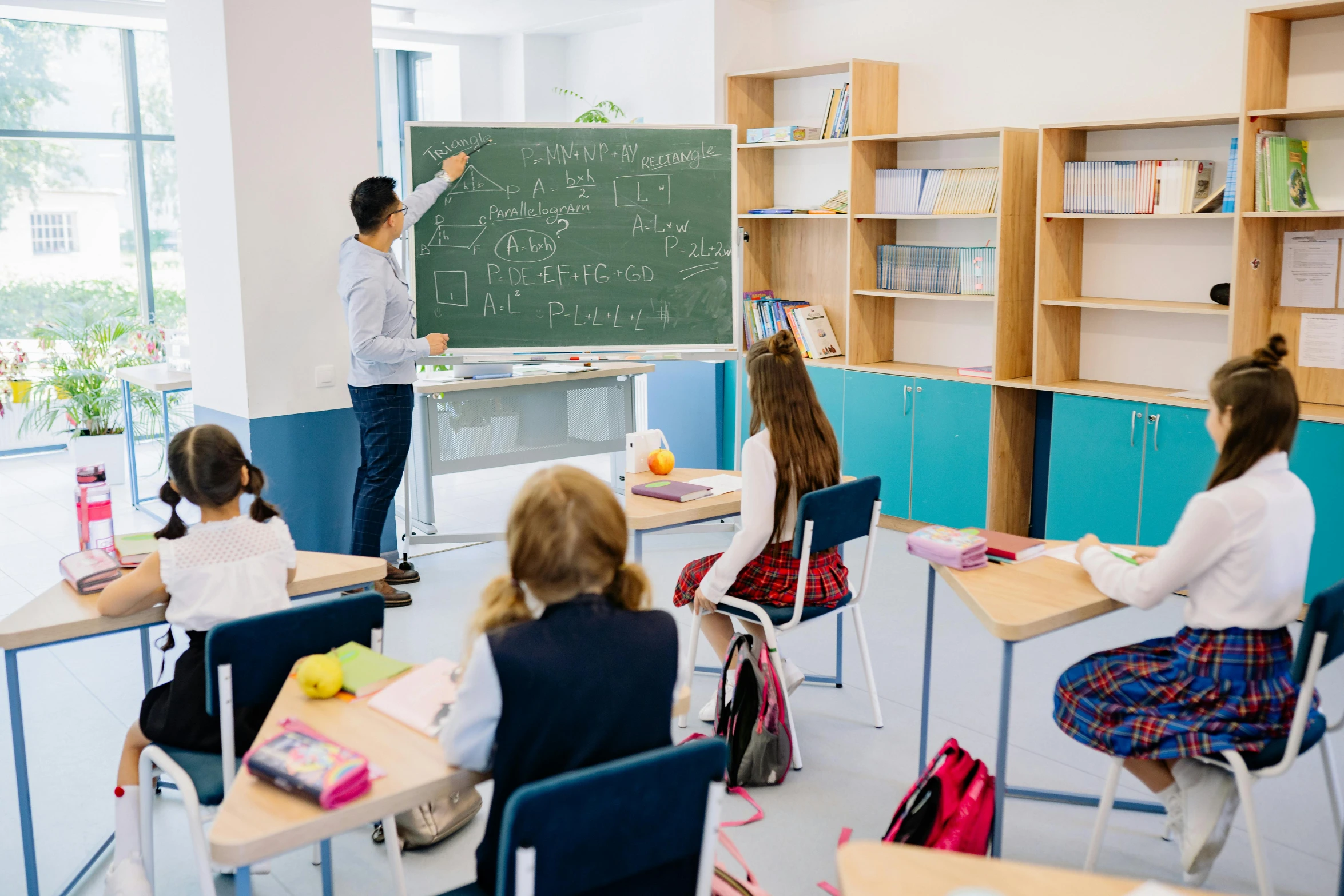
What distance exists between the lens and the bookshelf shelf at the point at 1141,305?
14.9 ft

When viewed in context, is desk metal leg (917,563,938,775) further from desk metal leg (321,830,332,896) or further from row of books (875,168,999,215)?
row of books (875,168,999,215)

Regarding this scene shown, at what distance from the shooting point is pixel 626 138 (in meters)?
4.88

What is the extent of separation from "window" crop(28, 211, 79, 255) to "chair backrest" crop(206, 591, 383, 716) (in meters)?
6.73

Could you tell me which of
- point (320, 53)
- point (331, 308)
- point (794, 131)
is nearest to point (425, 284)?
point (331, 308)

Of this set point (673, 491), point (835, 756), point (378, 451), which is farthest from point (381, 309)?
point (835, 756)

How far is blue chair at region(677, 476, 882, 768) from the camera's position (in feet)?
9.77

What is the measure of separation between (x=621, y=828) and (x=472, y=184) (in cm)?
366

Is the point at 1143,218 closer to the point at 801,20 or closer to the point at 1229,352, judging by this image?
the point at 1229,352

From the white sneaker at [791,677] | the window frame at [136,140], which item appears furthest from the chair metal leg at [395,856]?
the window frame at [136,140]

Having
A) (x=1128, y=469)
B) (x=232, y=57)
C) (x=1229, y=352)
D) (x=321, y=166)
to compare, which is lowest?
(x=1128, y=469)

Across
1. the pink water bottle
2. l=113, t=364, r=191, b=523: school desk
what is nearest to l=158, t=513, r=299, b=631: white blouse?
the pink water bottle

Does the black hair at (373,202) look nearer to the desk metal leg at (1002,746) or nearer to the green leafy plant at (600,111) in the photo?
the green leafy plant at (600,111)

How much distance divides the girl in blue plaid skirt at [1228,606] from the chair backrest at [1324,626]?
0.12 meters

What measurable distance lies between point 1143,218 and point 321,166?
11.8ft
